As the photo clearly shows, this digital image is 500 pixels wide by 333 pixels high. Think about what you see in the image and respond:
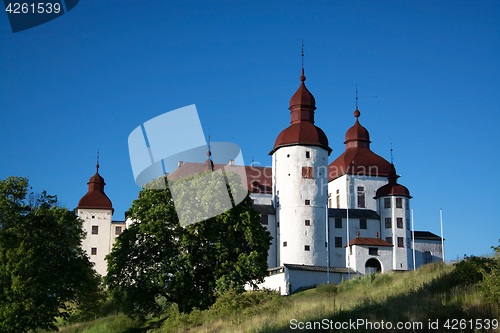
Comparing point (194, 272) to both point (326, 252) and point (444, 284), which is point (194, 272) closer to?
point (444, 284)

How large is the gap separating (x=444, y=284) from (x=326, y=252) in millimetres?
27565

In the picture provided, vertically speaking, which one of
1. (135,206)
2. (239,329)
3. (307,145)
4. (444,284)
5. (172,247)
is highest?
(307,145)

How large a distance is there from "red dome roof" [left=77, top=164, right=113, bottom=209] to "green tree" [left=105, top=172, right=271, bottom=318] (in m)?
32.6

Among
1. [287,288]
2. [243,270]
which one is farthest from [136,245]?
[287,288]

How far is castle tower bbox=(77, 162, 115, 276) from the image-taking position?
5841 centimetres

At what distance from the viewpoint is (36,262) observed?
25703 mm

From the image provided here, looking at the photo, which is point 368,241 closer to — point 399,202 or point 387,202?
point 387,202

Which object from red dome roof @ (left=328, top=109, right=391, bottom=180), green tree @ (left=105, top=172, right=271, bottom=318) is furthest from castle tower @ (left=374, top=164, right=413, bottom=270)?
green tree @ (left=105, top=172, right=271, bottom=318)

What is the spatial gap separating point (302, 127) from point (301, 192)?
240 inches

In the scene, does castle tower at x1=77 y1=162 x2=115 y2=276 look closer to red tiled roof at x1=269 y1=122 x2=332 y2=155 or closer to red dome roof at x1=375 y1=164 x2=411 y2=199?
red tiled roof at x1=269 y1=122 x2=332 y2=155

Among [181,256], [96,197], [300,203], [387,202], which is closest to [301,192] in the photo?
[300,203]

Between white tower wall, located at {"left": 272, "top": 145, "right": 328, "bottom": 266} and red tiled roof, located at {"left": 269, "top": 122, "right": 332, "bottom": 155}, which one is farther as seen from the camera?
red tiled roof, located at {"left": 269, "top": 122, "right": 332, "bottom": 155}

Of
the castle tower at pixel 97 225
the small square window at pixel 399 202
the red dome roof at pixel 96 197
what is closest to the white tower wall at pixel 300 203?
the small square window at pixel 399 202

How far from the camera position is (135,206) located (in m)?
28.9
